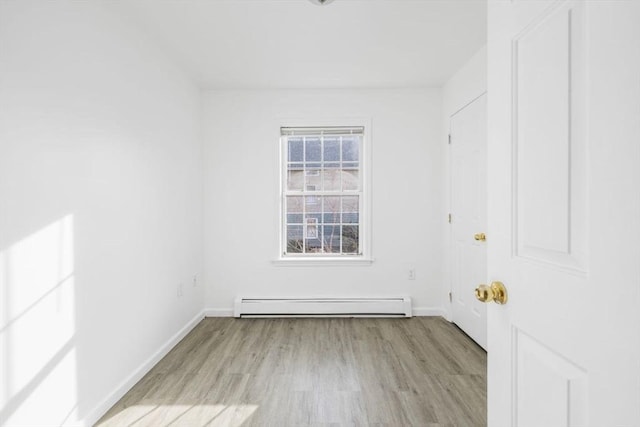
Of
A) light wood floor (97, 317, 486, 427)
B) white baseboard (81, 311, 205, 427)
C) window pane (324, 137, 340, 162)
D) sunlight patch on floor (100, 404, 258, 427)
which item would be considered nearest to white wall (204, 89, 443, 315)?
window pane (324, 137, 340, 162)

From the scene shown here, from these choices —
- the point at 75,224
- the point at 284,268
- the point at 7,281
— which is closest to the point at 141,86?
the point at 75,224

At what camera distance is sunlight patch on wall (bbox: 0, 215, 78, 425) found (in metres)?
1.38

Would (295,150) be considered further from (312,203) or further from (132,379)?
(132,379)

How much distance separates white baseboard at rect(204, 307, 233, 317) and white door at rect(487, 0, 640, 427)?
310 centimetres

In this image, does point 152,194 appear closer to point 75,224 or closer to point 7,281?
point 75,224

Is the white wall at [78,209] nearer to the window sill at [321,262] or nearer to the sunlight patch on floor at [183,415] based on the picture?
the sunlight patch on floor at [183,415]

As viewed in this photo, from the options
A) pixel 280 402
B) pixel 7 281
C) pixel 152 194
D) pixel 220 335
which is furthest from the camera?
pixel 220 335

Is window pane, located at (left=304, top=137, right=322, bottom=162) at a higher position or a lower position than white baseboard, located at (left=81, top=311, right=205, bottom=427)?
higher

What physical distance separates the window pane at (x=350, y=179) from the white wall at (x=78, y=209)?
1847 mm

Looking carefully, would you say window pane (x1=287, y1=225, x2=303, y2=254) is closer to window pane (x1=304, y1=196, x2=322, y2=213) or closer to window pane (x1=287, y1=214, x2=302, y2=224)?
window pane (x1=287, y1=214, x2=302, y2=224)

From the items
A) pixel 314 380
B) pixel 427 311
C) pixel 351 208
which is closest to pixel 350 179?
pixel 351 208

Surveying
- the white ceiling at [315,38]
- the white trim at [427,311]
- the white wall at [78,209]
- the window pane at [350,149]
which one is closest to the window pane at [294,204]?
the window pane at [350,149]

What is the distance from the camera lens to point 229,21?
2.35 m

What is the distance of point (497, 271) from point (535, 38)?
1.97 feet
